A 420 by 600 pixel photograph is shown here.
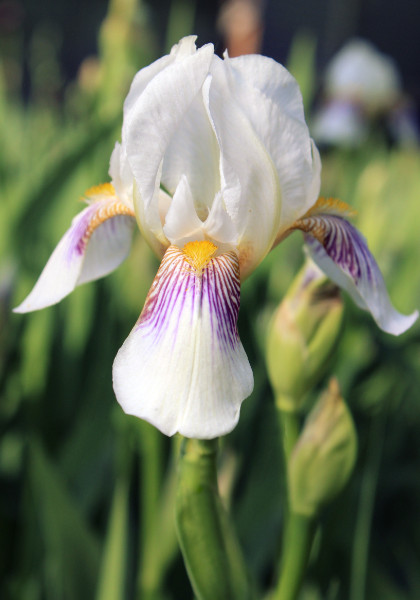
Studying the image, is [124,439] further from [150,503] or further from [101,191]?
[101,191]

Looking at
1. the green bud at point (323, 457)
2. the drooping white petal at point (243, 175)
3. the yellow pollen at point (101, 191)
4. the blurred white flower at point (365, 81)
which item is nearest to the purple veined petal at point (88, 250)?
the yellow pollen at point (101, 191)

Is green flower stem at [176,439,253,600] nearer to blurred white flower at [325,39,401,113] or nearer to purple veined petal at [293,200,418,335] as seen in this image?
purple veined petal at [293,200,418,335]

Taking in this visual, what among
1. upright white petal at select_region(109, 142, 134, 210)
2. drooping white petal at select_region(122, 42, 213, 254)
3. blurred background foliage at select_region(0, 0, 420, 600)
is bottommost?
blurred background foliage at select_region(0, 0, 420, 600)

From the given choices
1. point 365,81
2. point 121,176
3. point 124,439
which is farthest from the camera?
point 365,81

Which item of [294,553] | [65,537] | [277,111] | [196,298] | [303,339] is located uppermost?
[277,111]

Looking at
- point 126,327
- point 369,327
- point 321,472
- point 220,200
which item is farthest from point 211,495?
point 369,327

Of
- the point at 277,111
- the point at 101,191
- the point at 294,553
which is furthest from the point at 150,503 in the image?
the point at 277,111

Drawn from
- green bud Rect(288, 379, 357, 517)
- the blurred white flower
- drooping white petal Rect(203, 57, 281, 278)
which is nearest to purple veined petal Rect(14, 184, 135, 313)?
drooping white petal Rect(203, 57, 281, 278)

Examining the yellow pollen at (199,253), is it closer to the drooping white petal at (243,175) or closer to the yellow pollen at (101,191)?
the drooping white petal at (243,175)
